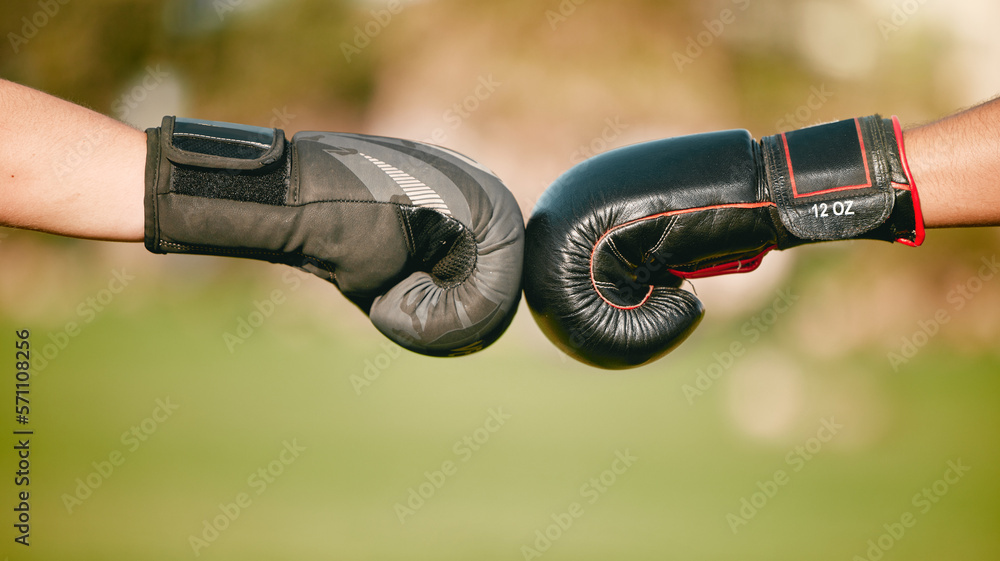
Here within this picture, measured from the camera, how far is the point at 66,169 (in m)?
0.68

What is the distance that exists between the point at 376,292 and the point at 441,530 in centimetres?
120

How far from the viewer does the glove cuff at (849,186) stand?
723mm

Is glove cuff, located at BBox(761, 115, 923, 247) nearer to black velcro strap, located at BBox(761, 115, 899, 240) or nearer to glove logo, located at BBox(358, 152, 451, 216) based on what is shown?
black velcro strap, located at BBox(761, 115, 899, 240)

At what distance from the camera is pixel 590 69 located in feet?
8.40

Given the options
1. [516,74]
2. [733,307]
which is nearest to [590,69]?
[516,74]

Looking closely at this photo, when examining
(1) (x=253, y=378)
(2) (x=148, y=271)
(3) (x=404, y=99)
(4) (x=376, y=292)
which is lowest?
(1) (x=253, y=378)

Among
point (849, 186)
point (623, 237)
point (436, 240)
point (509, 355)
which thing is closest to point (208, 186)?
point (436, 240)

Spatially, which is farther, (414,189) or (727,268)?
(727,268)

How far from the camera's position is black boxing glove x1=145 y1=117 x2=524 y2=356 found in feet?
2.26

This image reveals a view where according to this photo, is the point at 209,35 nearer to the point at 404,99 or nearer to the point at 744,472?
the point at 404,99

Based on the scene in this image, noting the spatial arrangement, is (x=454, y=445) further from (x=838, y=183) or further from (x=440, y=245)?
(x=838, y=183)

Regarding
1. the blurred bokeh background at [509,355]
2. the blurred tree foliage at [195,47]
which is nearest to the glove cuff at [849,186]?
the blurred bokeh background at [509,355]

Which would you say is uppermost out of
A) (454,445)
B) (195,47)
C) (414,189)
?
(195,47)

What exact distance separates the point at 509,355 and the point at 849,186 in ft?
5.82
